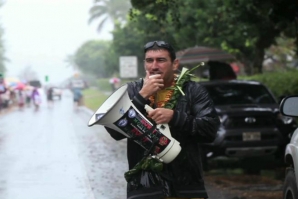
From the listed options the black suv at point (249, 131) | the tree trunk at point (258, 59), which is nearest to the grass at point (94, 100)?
the tree trunk at point (258, 59)

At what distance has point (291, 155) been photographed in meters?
5.46

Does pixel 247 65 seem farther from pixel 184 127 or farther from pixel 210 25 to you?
pixel 184 127

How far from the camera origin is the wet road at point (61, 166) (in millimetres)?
10039

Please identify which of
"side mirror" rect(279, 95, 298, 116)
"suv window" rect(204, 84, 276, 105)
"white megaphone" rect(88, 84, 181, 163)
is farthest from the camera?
"suv window" rect(204, 84, 276, 105)

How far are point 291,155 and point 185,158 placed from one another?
5.50 ft

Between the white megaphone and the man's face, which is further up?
the man's face

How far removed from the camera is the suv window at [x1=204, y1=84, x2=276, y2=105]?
12.7 metres

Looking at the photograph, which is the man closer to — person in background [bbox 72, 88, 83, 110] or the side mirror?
the side mirror

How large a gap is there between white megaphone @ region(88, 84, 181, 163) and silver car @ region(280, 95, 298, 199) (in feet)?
4.32

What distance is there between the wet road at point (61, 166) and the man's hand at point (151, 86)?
5882 mm

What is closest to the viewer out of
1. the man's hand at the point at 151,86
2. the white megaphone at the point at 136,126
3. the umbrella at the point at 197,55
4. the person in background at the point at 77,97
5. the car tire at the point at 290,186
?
the white megaphone at the point at 136,126

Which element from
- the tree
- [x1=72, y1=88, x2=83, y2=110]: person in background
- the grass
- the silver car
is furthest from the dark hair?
[x1=72, y1=88, x2=83, y2=110]: person in background

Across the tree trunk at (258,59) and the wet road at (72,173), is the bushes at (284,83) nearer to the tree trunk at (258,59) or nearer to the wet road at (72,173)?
the wet road at (72,173)

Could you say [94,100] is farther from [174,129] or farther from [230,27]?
[174,129]
